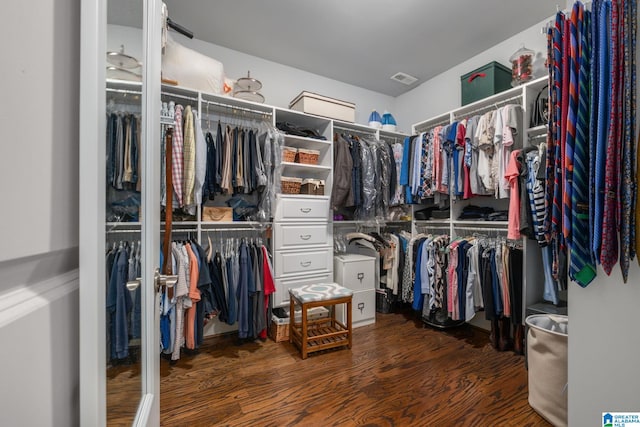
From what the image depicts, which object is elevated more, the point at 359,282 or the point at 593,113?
the point at 593,113

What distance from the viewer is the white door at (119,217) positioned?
1.13 ft

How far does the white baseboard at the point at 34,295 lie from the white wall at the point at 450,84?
3269 mm

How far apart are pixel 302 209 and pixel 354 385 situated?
1.50 metres

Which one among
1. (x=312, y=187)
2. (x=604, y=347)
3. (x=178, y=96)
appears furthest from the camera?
(x=312, y=187)

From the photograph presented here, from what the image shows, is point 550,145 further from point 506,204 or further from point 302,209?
point 302,209

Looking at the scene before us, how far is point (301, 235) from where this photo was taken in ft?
8.52

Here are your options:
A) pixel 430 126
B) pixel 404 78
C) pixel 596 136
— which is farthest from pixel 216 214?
pixel 404 78

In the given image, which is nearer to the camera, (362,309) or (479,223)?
(479,223)

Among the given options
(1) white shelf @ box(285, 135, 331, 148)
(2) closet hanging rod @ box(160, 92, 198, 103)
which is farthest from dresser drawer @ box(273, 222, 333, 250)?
(2) closet hanging rod @ box(160, 92, 198, 103)

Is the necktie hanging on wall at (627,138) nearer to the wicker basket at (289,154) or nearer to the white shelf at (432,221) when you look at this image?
the white shelf at (432,221)

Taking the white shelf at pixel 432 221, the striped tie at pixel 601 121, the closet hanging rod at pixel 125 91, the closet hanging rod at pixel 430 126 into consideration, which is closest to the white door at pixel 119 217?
the closet hanging rod at pixel 125 91

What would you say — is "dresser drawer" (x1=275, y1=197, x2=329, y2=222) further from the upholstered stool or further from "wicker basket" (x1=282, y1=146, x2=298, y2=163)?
the upholstered stool

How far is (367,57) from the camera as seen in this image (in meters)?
2.94

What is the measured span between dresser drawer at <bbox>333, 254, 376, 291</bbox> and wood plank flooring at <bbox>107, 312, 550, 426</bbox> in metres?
0.52
